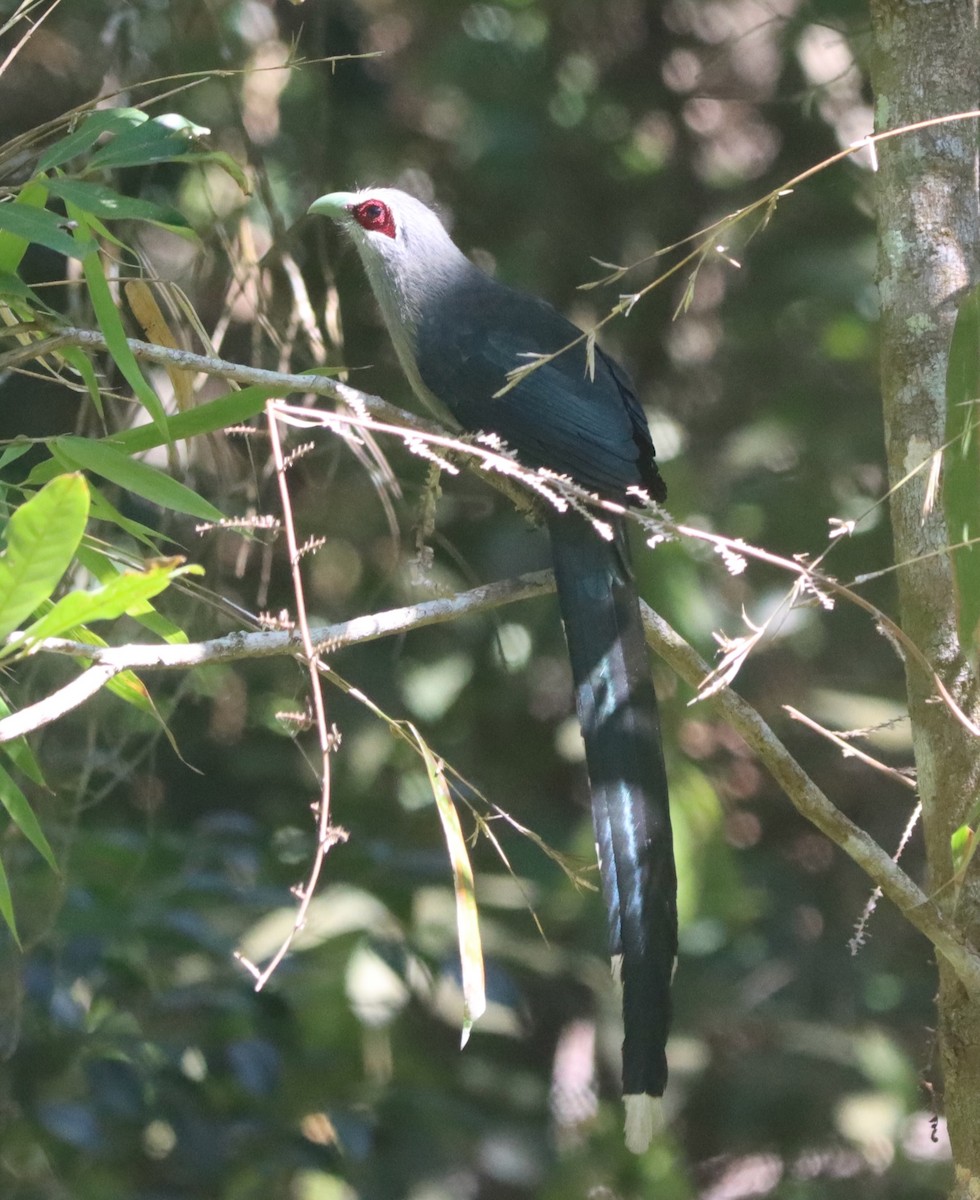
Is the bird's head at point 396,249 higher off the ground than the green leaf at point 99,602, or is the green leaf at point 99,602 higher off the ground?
the green leaf at point 99,602

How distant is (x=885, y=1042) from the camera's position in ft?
12.9

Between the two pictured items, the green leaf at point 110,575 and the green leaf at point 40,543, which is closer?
the green leaf at point 40,543

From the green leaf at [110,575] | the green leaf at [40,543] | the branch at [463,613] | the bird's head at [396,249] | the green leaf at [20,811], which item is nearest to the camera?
the green leaf at [40,543]

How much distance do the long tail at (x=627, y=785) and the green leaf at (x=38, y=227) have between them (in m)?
1.10

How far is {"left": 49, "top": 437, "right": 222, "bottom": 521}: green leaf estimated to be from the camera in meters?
1.86

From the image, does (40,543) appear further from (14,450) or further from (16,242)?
(16,242)

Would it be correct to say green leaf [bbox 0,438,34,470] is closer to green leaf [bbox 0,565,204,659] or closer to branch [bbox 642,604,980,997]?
green leaf [bbox 0,565,204,659]

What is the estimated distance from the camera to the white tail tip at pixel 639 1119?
78.2 inches

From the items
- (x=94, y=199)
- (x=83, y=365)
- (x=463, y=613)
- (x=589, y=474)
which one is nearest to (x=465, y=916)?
(x=463, y=613)

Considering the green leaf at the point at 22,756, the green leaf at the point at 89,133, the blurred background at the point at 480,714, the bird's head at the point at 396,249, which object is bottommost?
the blurred background at the point at 480,714

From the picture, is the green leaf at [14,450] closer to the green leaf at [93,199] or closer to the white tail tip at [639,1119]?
the green leaf at [93,199]

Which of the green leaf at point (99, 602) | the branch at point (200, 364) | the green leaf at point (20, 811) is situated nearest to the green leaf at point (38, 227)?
the branch at point (200, 364)

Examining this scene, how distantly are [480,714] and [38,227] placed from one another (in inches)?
104

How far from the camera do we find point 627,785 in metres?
2.27
